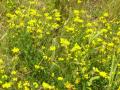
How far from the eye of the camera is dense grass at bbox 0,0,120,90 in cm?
358

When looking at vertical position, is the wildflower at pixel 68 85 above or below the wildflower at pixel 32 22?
below

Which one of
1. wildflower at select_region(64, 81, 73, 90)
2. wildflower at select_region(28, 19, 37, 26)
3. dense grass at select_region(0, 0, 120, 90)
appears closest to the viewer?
wildflower at select_region(64, 81, 73, 90)

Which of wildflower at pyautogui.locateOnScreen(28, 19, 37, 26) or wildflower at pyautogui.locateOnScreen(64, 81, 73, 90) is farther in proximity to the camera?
wildflower at pyautogui.locateOnScreen(28, 19, 37, 26)

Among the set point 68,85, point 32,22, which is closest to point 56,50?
point 32,22

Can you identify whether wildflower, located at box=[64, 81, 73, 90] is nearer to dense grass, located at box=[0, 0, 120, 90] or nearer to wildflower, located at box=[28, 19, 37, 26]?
dense grass, located at box=[0, 0, 120, 90]

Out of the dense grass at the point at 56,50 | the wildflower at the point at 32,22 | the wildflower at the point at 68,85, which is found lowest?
the wildflower at the point at 68,85

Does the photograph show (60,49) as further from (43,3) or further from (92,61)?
(43,3)

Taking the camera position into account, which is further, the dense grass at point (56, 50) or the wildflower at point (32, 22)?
the wildflower at point (32, 22)

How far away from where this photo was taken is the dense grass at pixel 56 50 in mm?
3578

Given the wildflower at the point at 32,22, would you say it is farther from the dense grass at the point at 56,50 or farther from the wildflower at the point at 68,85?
the wildflower at the point at 68,85

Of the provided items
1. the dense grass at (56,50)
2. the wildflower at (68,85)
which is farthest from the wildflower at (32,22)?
the wildflower at (68,85)

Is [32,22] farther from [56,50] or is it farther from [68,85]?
[68,85]

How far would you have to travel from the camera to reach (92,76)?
367 cm

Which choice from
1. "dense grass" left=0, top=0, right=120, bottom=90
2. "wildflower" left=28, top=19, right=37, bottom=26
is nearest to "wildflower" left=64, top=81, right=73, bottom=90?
"dense grass" left=0, top=0, right=120, bottom=90
